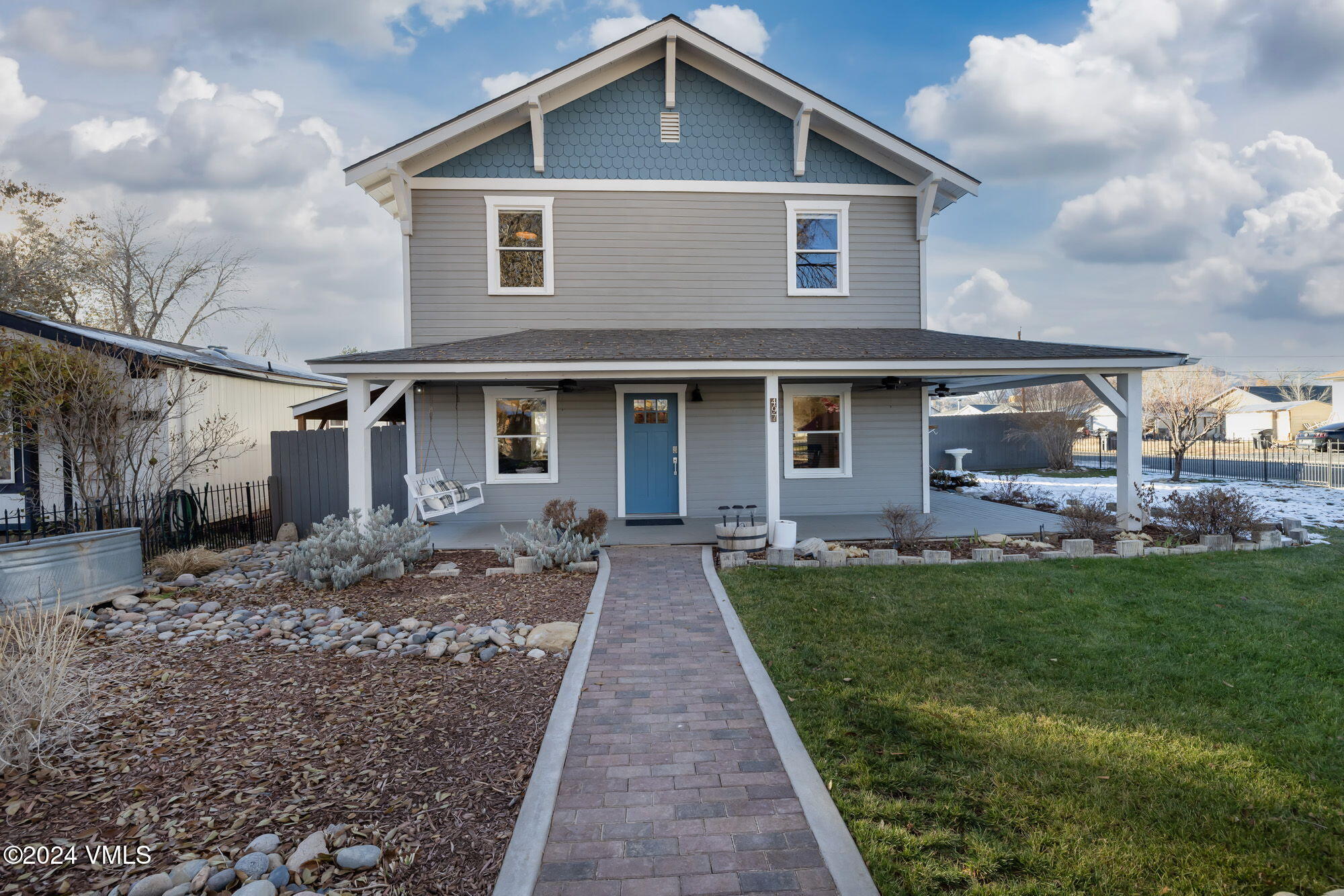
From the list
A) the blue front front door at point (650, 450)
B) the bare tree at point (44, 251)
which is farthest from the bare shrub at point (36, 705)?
the bare tree at point (44, 251)

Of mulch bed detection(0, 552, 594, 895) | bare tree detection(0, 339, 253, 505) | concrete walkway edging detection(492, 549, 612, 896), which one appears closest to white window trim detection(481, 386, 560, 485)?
bare tree detection(0, 339, 253, 505)

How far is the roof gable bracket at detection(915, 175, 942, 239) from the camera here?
37.3ft

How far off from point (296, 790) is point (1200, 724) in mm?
5064

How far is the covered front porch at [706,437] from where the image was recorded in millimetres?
9867

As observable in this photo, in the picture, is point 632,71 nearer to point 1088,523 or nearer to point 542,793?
point 1088,523

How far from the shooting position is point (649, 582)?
7531mm

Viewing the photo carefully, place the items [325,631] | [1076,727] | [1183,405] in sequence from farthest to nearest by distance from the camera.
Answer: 1. [1183,405]
2. [325,631]
3. [1076,727]

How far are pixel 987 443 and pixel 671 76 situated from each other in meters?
18.9

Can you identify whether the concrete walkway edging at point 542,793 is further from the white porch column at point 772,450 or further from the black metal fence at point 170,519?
the black metal fence at point 170,519

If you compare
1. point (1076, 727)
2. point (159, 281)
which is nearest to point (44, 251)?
point (159, 281)

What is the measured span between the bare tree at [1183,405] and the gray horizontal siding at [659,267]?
1234cm

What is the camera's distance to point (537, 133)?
10.8m

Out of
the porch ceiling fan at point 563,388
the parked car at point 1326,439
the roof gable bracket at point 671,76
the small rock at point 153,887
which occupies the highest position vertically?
the roof gable bracket at point 671,76

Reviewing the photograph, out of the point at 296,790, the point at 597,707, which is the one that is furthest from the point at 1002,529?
the point at 296,790
